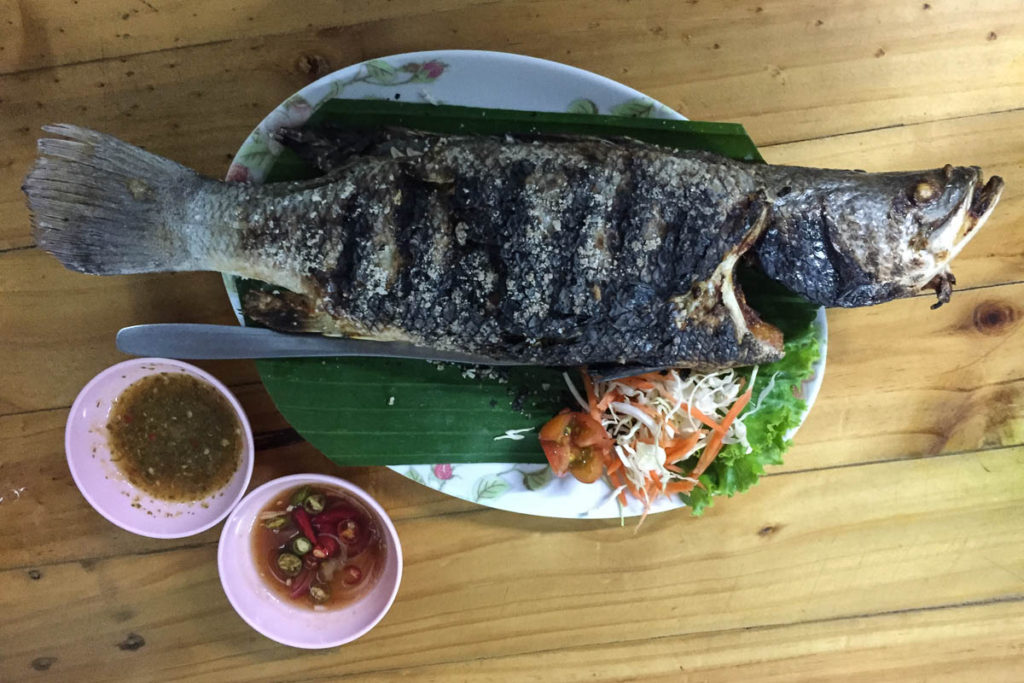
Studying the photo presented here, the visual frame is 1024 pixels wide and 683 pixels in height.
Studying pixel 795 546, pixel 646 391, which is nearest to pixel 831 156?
pixel 646 391

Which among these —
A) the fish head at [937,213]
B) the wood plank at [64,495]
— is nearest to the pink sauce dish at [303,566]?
the wood plank at [64,495]

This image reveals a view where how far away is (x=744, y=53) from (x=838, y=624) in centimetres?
217

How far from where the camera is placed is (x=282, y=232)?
177 centimetres

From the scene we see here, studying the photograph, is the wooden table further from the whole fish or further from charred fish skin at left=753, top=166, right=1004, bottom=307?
charred fish skin at left=753, top=166, right=1004, bottom=307

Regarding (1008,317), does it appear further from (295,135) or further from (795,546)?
(295,135)

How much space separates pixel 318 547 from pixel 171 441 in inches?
24.8

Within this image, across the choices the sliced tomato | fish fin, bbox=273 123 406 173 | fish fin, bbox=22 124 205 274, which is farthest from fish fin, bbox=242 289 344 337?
the sliced tomato

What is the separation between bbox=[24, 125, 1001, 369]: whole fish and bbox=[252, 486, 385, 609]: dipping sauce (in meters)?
0.73

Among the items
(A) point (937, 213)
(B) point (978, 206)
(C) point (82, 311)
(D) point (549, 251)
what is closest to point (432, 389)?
(D) point (549, 251)

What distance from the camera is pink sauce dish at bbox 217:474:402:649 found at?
2.08 meters

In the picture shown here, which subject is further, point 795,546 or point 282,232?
point 795,546

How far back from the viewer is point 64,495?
2.28m

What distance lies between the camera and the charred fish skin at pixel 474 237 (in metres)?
1.70

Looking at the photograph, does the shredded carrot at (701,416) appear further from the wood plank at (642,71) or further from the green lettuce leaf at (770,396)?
the wood plank at (642,71)
